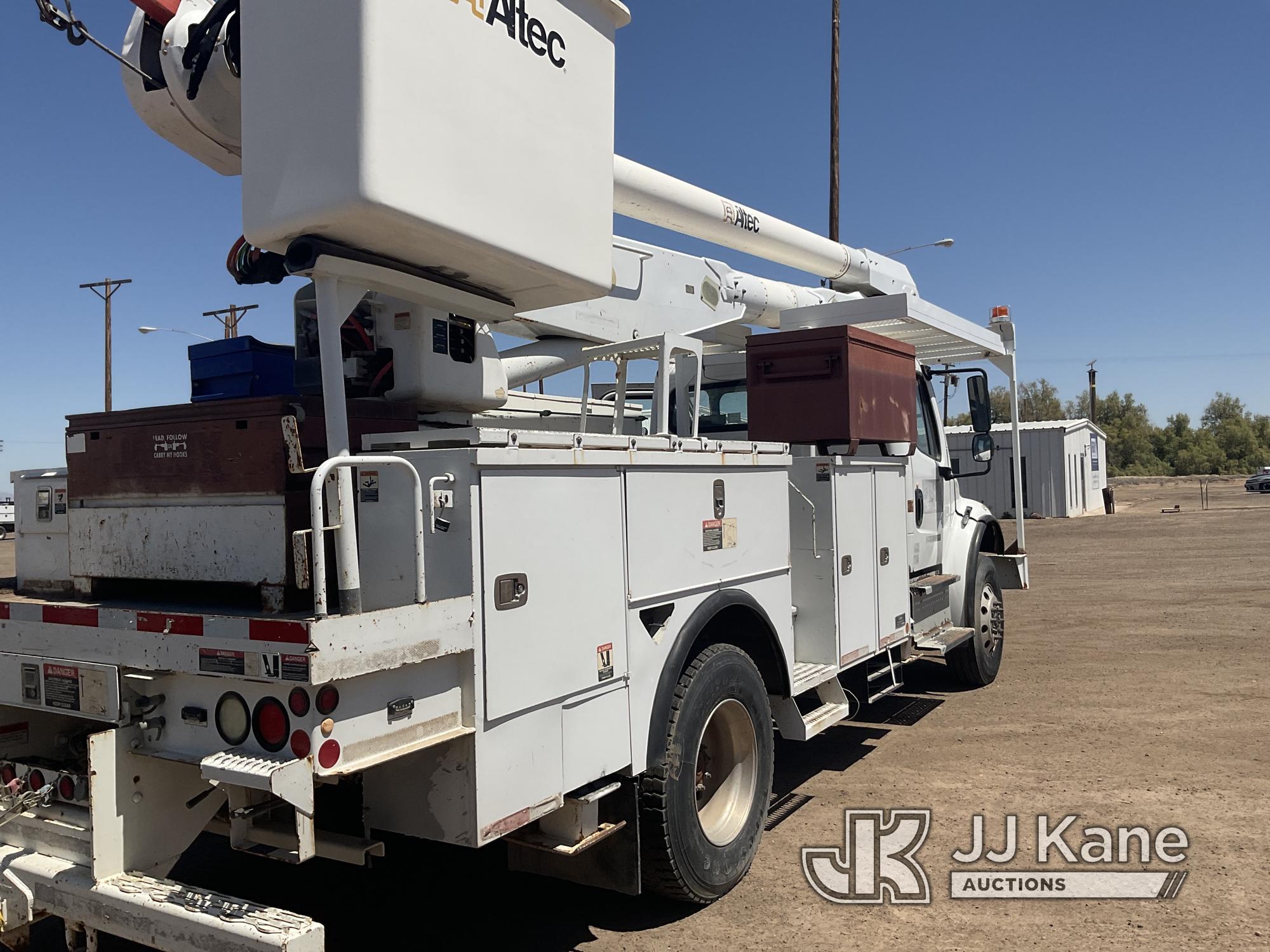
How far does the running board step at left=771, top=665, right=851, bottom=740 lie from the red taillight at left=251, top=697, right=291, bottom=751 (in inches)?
114

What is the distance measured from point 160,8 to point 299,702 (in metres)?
2.84

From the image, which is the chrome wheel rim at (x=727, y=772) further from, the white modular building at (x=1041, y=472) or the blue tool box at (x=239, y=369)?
the white modular building at (x=1041, y=472)

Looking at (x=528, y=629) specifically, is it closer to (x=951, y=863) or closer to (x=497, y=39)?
(x=497, y=39)

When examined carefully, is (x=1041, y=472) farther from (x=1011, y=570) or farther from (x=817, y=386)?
(x=817, y=386)

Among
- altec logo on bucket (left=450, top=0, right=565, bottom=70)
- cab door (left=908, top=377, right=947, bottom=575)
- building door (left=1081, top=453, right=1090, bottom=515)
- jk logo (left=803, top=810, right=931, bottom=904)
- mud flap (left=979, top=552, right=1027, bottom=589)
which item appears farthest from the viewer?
building door (left=1081, top=453, right=1090, bottom=515)

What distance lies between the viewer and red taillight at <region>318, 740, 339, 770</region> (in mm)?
2590

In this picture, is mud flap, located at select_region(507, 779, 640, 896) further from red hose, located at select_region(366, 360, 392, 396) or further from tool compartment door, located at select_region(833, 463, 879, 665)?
tool compartment door, located at select_region(833, 463, 879, 665)

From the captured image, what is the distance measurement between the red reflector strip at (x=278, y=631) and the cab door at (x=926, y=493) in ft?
16.7

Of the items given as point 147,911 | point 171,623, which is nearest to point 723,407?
point 171,623

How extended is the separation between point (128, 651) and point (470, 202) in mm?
1791

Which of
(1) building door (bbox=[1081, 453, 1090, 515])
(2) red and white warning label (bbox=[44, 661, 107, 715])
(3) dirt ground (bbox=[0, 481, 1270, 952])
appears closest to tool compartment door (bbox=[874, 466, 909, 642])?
(3) dirt ground (bbox=[0, 481, 1270, 952])

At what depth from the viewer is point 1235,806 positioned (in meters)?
5.25

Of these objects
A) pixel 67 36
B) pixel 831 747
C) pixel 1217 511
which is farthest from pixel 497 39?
pixel 1217 511

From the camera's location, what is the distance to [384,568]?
303 cm
